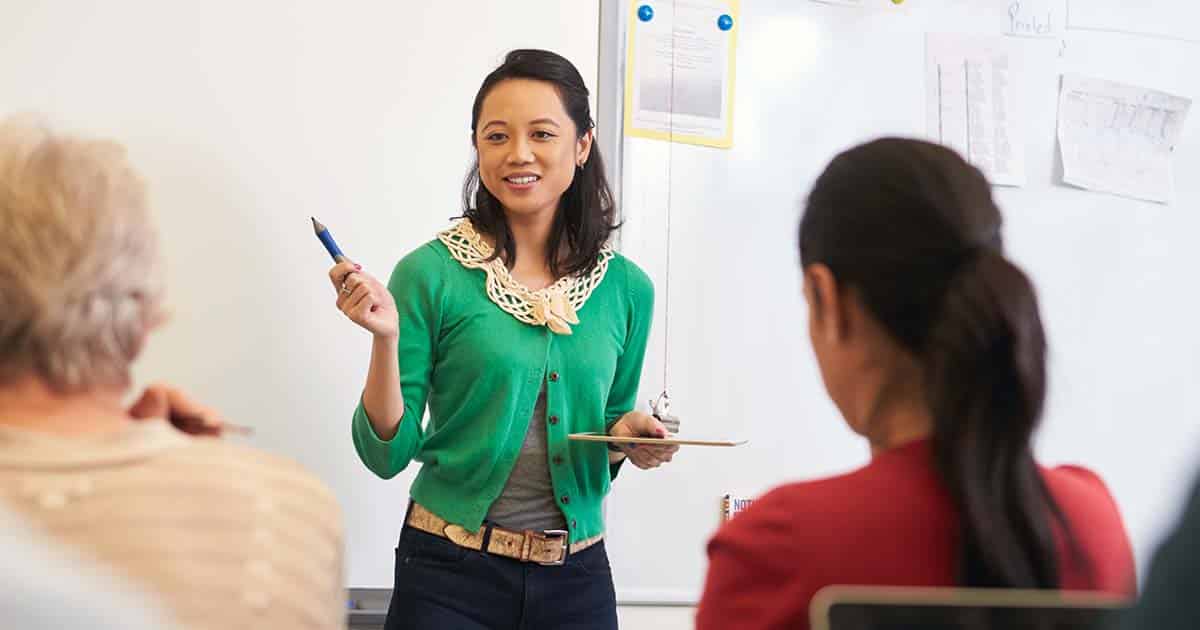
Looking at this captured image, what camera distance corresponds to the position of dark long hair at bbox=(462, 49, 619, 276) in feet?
6.82

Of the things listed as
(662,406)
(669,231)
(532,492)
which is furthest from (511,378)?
(669,231)

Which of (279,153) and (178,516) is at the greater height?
(279,153)

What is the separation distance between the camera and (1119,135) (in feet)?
9.50

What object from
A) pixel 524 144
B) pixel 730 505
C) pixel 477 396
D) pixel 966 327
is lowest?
pixel 730 505

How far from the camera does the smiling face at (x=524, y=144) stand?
6.67ft

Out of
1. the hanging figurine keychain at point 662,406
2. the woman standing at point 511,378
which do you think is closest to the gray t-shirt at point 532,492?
the woman standing at point 511,378

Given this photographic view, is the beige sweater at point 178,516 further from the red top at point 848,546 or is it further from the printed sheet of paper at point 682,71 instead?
the printed sheet of paper at point 682,71

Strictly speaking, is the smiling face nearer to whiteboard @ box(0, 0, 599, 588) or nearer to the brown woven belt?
whiteboard @ box(0, 0, 599, 588)

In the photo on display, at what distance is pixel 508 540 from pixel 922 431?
943 millimetres

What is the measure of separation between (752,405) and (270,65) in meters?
1.17

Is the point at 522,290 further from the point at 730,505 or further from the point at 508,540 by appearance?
the point at 730,505

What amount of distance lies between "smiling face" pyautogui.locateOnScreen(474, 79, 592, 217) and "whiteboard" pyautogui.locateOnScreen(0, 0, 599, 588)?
39 centimetres

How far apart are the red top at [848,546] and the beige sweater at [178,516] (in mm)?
350

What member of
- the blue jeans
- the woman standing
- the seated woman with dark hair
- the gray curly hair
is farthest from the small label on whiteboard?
the gray curly hair
